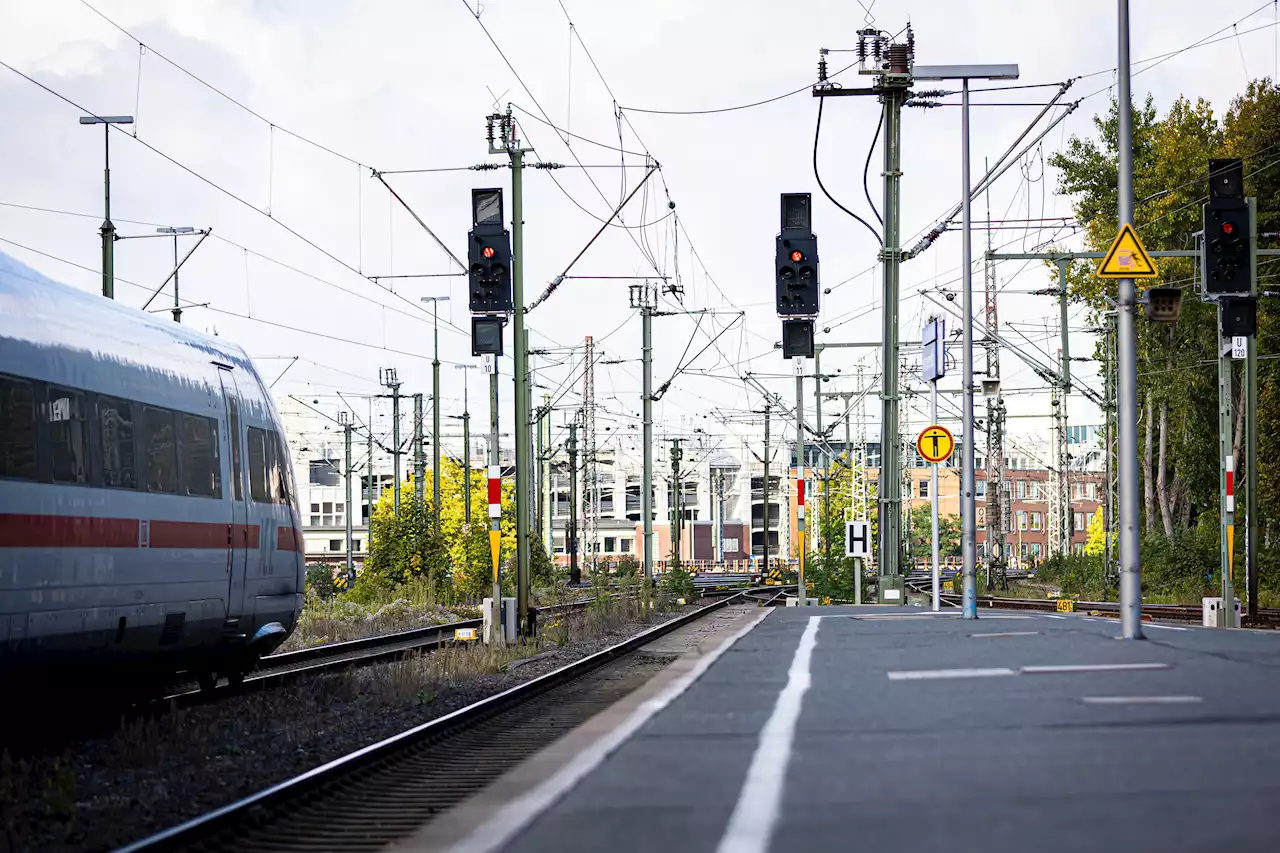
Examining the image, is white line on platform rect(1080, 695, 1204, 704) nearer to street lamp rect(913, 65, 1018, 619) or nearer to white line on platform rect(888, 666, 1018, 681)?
white line on platform rect(888, 666, 1018, 681)

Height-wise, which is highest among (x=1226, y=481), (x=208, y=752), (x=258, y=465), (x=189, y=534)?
(x=258, y=465)

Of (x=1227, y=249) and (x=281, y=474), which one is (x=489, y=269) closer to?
(x=281, y=474)

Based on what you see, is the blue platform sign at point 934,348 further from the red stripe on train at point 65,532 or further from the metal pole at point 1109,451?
the metal pole at point 1109,451

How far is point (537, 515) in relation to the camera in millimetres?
76938

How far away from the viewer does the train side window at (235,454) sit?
17.4 meters

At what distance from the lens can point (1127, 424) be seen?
17.2 metres

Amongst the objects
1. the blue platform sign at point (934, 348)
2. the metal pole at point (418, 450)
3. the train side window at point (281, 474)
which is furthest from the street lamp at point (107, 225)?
the metal pole at point (418, 450)

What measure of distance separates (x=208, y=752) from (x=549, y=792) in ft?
18.9

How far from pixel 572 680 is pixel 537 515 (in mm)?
56337

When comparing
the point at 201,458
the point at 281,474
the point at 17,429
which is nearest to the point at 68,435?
the point at 17,429

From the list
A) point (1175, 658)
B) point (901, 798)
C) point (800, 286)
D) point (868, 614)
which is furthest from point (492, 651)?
point (901, 798)

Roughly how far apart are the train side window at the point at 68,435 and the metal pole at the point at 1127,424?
10169mm

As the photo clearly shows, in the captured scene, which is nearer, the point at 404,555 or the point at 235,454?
the point at 235,454

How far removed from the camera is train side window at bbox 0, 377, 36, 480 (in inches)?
499
